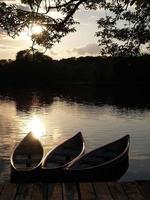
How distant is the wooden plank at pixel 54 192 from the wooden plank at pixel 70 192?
0.13 meters

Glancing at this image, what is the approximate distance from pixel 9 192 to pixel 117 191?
336cm

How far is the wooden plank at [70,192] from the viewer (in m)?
12.5

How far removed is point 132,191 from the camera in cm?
1292

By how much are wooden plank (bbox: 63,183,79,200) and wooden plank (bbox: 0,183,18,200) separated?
1562 mm

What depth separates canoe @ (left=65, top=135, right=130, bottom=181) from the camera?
60.6 ft

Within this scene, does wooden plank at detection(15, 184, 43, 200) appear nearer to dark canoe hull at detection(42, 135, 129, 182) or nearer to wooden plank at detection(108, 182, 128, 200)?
wooden plank at detection(108, 182, 128, 200)

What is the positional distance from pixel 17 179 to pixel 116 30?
9360 millimetres

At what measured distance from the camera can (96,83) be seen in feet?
562

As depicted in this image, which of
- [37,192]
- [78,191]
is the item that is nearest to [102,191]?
[78,191]

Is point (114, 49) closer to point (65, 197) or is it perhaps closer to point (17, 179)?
point (17, 179)

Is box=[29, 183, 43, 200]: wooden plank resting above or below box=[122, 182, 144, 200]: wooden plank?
below

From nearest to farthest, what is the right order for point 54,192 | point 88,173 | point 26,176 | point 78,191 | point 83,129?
point 54,192, point 78,191, point 26,176, point 88,173, point 83,129

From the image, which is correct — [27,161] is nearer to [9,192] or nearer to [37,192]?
[37,192]

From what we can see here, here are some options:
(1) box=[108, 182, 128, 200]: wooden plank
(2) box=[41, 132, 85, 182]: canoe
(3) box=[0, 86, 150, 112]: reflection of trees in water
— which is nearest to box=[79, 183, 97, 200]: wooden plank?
(1) box=[108, 182, 128, 200]: wooden plank
